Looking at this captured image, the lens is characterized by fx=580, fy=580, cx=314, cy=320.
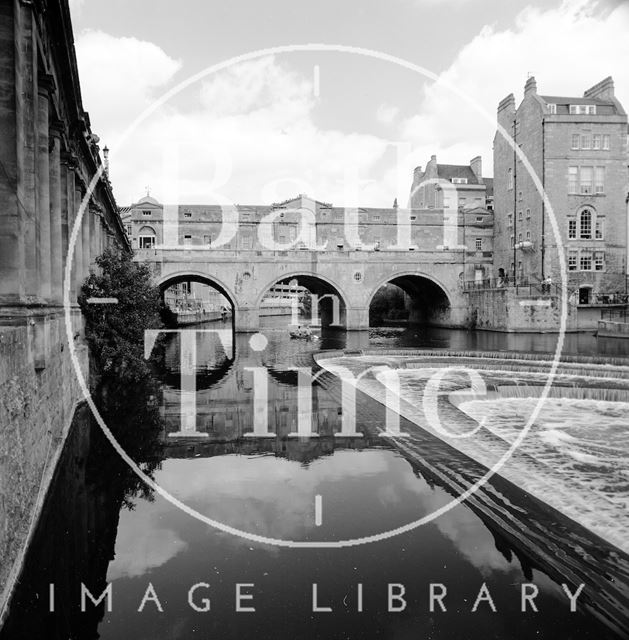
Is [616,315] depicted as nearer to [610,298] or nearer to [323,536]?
[610,298]

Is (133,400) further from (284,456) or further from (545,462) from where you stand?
(545,462)

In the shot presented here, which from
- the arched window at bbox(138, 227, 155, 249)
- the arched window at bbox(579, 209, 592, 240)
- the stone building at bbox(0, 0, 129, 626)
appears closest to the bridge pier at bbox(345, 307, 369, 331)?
the arched window at bbox(579, 209, 592, 240)

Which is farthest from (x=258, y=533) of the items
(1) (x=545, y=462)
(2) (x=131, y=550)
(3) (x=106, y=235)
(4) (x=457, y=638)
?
(3) (x=106, y=235)

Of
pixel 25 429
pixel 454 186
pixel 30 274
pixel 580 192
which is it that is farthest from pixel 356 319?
pixel 25 429

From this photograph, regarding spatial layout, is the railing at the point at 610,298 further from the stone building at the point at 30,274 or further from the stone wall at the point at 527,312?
the stone building at the point at 30,274

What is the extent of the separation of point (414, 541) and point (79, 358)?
1097 centimetres

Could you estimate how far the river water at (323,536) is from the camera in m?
6.02

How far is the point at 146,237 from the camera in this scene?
54719 mm

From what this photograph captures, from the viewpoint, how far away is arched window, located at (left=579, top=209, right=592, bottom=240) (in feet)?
160

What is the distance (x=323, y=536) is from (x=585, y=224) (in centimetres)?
4797

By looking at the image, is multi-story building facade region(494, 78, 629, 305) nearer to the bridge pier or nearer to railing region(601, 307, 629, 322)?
railing region(601, 307, 629, 322)

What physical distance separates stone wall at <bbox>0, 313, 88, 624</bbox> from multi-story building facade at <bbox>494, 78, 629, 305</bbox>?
44907 millimetres

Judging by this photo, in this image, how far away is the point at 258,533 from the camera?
798cm

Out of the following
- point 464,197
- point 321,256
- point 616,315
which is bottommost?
point 616,315
